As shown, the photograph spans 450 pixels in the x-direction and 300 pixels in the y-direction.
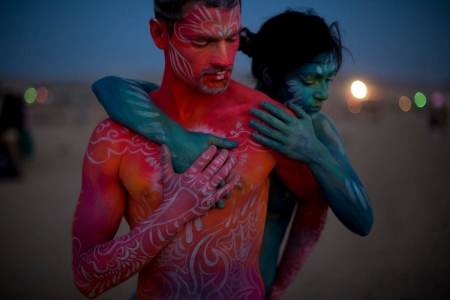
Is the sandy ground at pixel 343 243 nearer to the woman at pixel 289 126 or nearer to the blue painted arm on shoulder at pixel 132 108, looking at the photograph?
the woman at pixel 289 126

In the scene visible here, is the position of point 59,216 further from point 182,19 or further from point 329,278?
point 182,19

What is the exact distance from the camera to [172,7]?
5.71ft

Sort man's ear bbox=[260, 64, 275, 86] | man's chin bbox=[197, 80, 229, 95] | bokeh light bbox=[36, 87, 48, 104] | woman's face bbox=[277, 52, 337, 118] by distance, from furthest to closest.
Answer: bokeh light bbox=[36, 87, 48, 104] → man's ear bbox=[260, 64, 275, 86] → woman's face bbox=[277, 52, 337, 118] → man's chin bbox=[197, 80, 229, 95]

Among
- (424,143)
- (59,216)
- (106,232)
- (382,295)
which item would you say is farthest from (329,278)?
(424,143)

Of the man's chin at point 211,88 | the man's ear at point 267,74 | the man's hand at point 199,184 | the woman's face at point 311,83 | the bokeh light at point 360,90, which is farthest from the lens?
the bokeh light at point 360,90

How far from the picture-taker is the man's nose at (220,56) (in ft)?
5.53

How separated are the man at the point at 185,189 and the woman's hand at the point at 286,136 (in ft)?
0.25

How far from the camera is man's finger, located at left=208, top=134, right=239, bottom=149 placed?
178 cm

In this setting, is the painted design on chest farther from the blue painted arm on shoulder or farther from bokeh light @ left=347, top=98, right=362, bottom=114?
bokeh light @ left=347, top=98, right=362, bottom=114

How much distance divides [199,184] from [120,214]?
1.55ft

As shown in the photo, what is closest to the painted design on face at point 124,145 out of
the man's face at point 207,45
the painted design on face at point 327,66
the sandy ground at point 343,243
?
the man's face at point 207,45

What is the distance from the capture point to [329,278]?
5.63 metres

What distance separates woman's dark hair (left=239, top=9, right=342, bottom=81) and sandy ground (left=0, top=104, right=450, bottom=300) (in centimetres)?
381

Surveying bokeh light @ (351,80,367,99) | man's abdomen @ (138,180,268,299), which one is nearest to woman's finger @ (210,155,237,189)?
man's abdomen @ (138,180,268,299)
